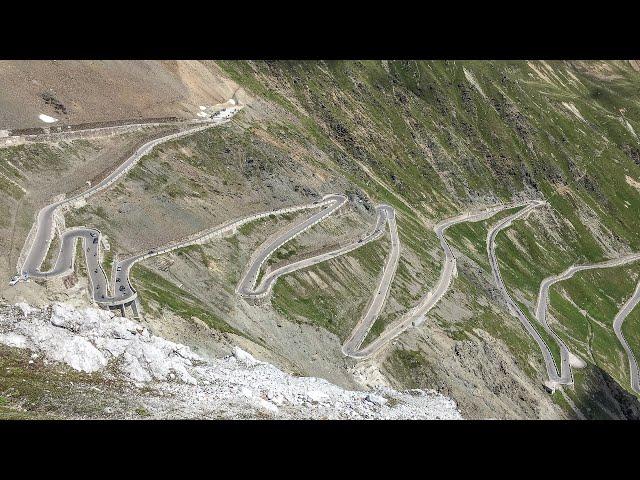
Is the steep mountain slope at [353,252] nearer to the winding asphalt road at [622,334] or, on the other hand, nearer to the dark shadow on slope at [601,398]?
the dark shadow on slope at [601,398]

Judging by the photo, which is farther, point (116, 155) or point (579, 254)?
point (579, 254)

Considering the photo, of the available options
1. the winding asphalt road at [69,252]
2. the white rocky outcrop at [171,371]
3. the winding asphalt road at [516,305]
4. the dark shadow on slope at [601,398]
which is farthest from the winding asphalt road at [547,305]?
the winding asphalt road at [69,252]

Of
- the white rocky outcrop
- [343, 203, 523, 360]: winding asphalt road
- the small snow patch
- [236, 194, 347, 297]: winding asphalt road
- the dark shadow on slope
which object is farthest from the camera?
the dark shadow on slope

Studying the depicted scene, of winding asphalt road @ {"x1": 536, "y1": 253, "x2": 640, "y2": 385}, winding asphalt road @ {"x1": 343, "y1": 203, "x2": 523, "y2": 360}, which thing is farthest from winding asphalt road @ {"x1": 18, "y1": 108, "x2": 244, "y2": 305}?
winding asphalt road @ {"x1": 536, "y1": 253, "x2": 640, "y2": 385}

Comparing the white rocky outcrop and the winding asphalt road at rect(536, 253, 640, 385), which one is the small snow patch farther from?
the winding asphalt road at rect(536, 253, 640, 385)

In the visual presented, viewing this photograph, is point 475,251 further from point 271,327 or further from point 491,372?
point 271,327

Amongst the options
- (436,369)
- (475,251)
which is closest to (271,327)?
(436,369)

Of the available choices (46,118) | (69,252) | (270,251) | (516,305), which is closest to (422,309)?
(270,251)
